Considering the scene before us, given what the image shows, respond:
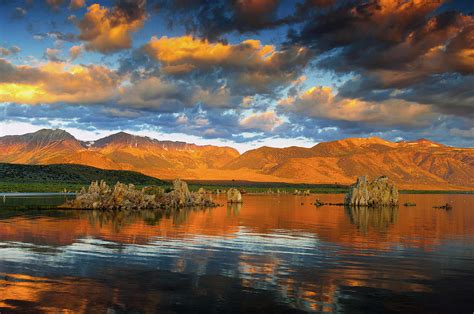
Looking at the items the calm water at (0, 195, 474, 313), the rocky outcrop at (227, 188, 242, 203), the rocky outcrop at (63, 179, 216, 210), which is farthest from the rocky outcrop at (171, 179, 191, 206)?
the calm water at (0, 195, 474, 313)

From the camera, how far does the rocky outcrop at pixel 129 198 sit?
235ft

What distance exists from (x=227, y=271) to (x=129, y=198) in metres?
54.2

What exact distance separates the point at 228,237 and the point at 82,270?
58.2 feet

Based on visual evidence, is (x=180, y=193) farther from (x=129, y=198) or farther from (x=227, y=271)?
(x=227, y=271)

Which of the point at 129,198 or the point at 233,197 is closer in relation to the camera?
the point at 129,198

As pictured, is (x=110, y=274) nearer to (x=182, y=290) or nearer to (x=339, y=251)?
(x=182, y=290)

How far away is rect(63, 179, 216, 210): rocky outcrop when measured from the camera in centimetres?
7150

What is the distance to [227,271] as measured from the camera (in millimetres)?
23969

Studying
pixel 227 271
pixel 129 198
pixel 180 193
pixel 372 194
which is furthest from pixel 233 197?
pixel 227 271

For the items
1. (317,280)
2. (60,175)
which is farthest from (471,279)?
(60,175)

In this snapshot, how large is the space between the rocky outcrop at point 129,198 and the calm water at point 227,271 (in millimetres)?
28970

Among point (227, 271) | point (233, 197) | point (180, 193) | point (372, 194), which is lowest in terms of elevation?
point (227, 271)

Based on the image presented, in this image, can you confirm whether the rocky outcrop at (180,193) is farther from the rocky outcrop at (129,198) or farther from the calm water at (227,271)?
the calm water at (227,271)

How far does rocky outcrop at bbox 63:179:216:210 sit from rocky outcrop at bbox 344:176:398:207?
30.5 m
